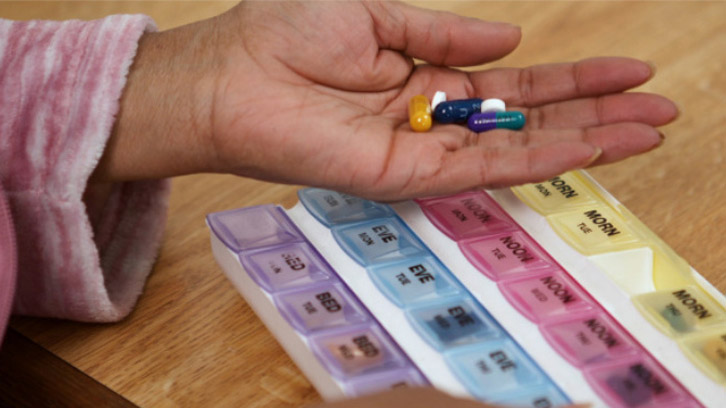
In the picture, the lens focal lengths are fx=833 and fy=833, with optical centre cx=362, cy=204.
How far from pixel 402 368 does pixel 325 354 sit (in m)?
0.05

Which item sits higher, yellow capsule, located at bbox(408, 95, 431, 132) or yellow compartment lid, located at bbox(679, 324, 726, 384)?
yellow capsule, located at bbox(408, 95, 431, 132)

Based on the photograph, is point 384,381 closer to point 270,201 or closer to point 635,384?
point 635,384

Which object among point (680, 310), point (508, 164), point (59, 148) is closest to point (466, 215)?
point (508, 164)

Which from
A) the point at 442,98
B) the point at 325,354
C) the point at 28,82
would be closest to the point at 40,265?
the point at 28,82

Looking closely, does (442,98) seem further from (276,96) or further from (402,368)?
(402,368)

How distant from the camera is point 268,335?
25.4 inches

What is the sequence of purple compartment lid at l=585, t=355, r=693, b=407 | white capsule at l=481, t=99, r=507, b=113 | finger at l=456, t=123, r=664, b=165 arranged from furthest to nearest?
white capsule at l=481, t=99, r=507, b=113, finger at l=456, t=123, r=664, b=165, purple compartment lid at l=585, t=355, r=693, b=407

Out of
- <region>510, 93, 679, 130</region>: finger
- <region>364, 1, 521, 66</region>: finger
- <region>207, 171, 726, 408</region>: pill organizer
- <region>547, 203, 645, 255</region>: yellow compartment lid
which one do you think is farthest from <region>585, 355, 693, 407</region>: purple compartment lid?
<region>364, 1, 521, 66</region>: finger

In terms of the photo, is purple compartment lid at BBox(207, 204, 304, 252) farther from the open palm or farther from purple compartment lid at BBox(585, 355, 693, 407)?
purple compartment lid at BBox(585, 355, 693, 407)

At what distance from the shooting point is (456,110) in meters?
0.74

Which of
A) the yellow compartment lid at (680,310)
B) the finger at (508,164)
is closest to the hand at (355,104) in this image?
the finger at (508,164)

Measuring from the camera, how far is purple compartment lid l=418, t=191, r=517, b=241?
662 mm

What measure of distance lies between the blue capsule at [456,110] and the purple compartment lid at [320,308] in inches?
7.9

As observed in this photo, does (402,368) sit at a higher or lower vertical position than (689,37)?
lower
